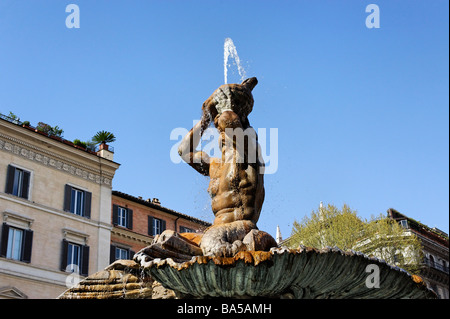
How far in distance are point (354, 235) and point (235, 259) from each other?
25615 mm

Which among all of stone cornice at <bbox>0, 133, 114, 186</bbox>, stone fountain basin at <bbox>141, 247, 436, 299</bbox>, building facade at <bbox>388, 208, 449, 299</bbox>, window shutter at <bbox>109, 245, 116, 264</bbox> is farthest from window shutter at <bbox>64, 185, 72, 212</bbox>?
building facade at <bbox>388, 208, 449, 299</bbox>

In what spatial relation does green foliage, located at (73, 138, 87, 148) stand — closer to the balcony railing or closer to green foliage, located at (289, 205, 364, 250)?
green foliage, located at (289, 205, 364, 250)

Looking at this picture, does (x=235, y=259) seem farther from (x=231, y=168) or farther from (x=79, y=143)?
(x=79, y=143)

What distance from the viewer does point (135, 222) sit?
3644cm

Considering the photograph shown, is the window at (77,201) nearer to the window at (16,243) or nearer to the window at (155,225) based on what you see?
the window at (16,243)

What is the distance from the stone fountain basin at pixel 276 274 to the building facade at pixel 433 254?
140 feet

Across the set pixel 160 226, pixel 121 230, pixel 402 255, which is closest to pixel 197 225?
pixel 160 226

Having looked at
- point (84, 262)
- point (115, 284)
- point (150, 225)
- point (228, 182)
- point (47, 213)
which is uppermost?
point (150, 225)

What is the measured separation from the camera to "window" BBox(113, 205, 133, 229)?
35375 mm

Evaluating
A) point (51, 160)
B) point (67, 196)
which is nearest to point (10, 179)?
point (51, 160)

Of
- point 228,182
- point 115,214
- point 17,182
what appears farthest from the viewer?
point 115,214

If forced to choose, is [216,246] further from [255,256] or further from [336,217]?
[336,217]

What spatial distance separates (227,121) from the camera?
759 centimetres
